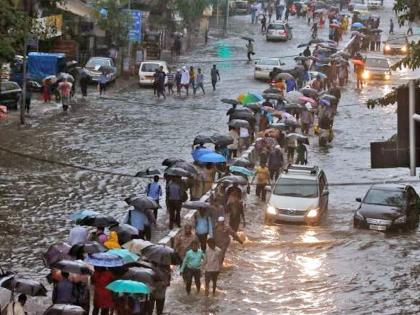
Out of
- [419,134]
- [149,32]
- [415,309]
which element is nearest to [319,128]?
[415,309]

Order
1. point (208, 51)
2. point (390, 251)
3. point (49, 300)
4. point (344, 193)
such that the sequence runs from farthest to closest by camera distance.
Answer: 1. point (208, 51)
2. point (344, 193)
3. point (390, 251)
4. point (49, 300)

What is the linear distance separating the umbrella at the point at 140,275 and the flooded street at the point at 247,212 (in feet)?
8.45

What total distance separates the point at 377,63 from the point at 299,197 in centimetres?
2975

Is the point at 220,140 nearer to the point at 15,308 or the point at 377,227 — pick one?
the point at 377,227

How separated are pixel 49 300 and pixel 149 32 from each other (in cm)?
4279

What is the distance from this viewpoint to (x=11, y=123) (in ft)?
127

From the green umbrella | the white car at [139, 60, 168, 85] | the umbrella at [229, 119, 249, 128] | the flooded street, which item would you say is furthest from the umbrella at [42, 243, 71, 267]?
the white car at [139, 60, 168, 85]

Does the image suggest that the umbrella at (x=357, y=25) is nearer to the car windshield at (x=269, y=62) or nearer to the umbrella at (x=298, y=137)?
the car windshield at (x=269, y=62)

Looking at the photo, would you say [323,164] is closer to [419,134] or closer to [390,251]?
[390,251]

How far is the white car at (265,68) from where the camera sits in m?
53.8

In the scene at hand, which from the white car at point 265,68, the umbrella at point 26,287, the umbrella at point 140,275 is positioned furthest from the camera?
the white car at point 265,68

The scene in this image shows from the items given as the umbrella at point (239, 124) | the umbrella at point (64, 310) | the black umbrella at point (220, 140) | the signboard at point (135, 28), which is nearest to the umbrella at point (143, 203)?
the umbrella at point (64, 310)

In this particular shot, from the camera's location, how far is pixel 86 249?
17.3 meters

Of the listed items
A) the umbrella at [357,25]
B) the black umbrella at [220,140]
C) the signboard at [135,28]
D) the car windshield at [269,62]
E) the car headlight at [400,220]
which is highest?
the umbrella at [357,25]
